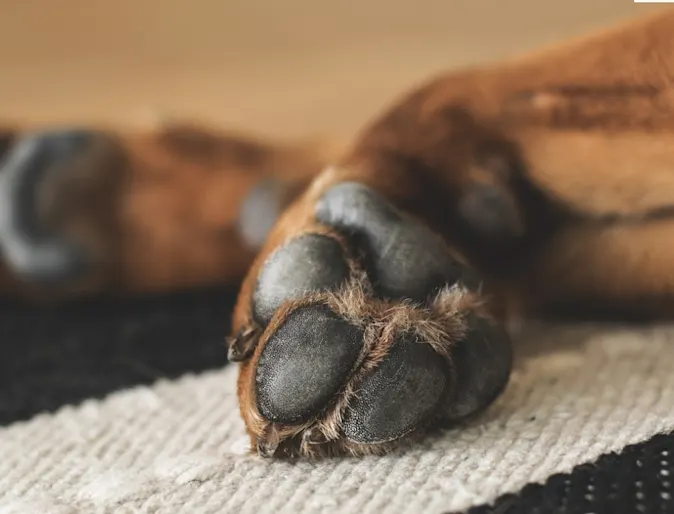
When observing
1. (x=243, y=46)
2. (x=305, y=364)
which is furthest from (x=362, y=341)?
(x=243, y=46)

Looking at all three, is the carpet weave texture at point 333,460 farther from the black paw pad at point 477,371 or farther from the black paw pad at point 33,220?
the black paw pad at point 33,220

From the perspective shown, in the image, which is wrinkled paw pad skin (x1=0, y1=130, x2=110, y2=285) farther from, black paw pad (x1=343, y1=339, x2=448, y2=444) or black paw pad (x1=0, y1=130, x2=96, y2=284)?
black paw pad (x1=343, y1=339, x2=448, y2=444)

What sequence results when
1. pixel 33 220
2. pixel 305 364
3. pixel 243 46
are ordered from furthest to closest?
pixel 243 46
pixel 33 220
pixel 305 364

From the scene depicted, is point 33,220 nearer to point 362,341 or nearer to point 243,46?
point 362,341

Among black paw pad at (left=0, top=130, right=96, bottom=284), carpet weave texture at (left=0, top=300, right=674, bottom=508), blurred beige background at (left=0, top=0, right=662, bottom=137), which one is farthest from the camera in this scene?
blurred beige background at (left=0, top=0, right=662, bottom=137)

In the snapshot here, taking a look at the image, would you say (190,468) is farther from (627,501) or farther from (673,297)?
(673,297)

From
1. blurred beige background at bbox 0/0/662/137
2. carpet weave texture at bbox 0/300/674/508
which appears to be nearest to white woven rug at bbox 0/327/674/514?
carpet weave texture at bbox 0/300/674/508
